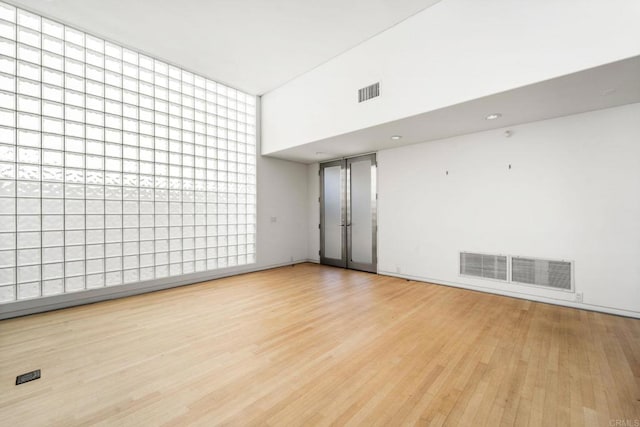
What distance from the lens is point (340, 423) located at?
1512mm

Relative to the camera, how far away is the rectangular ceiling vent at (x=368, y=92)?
371 centimetres

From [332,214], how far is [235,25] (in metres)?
4.06

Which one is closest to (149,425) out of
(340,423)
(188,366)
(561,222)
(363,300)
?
(188,366)

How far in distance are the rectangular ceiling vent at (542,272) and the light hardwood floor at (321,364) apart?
1.12 feet

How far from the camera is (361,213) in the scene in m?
5.67

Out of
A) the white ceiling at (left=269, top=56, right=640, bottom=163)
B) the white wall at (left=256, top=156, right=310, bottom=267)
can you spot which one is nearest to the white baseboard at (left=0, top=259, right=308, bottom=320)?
the white wall at (left=256, top=156, right=310, bottom=267)

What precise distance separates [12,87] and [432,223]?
246 inches

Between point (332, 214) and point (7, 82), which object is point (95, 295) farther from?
point (332, 214)

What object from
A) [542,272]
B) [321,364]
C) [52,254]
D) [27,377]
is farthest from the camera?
[542,272]

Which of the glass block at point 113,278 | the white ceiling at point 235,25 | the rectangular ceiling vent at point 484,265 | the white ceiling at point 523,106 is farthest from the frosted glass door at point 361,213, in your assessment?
the glass block at point 113,278

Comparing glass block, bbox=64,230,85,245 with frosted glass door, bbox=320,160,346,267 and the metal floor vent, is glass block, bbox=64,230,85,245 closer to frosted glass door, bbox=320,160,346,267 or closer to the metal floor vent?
the metal floor vent

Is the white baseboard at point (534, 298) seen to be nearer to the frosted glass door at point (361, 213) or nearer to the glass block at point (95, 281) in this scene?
the frosted glass door at point (361, 213)

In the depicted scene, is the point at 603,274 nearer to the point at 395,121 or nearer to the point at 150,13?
the point at 395,121

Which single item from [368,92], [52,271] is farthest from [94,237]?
[368,92]
